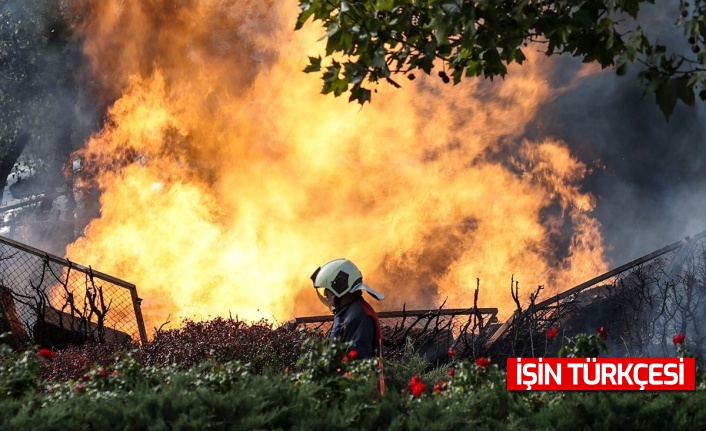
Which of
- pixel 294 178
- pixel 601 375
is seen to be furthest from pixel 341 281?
pixel 294 178

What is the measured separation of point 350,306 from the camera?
6672 mm

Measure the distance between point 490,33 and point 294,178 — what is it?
31.2ft

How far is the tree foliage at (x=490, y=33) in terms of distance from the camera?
4.68 m

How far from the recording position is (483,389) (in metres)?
4.59

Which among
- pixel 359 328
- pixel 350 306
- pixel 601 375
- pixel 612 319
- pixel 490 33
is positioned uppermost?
pixel 612 319

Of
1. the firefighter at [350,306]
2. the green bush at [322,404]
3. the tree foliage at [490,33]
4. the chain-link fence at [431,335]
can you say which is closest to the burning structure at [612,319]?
→ the chain-link fence at [431,335]

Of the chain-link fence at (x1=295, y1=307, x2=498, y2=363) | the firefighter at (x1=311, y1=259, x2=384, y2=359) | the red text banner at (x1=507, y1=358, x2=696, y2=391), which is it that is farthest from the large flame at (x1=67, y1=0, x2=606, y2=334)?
the red text banner at (x1=507, y1=358, x2=696, y2=391)

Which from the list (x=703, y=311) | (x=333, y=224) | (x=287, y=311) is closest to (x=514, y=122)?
(x=333, y=224)

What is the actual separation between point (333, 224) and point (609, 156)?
448 centimetres

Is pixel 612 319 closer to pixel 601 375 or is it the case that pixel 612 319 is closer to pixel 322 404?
pixel 601 375

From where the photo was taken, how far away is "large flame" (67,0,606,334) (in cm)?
1389

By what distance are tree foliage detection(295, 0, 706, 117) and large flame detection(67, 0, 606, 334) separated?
314 inches

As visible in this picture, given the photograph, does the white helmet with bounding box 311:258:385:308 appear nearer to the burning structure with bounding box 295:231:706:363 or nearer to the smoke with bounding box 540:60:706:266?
the burning structure with bounding box 295:231:706:363

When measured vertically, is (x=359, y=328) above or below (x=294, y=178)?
below
